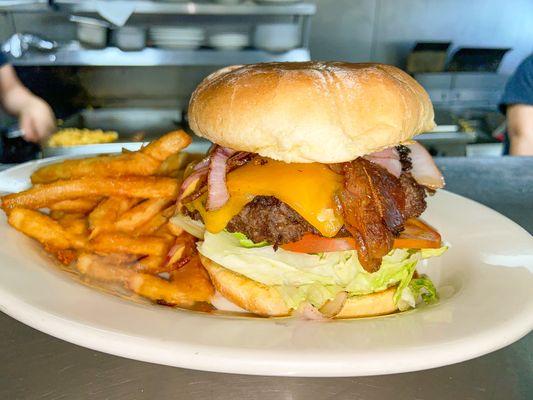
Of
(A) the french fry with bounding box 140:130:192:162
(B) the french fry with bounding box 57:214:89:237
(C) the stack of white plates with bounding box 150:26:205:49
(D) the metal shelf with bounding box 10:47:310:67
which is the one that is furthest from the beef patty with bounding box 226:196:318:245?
(C) the stack of white plates with bounding box 150:26:205:49

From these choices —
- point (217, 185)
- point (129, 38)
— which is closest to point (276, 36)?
point (129, 38)

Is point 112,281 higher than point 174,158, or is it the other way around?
point 174,158

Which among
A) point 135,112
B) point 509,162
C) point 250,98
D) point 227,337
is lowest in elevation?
point 135,112

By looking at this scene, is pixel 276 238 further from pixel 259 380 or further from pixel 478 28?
pixel 478 28

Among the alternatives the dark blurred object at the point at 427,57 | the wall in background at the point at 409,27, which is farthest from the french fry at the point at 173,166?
the dark blurred object at the point at 427,57

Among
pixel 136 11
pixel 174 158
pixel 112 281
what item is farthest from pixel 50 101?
pixel 112 281

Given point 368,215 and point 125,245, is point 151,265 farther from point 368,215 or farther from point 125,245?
point 368,215
